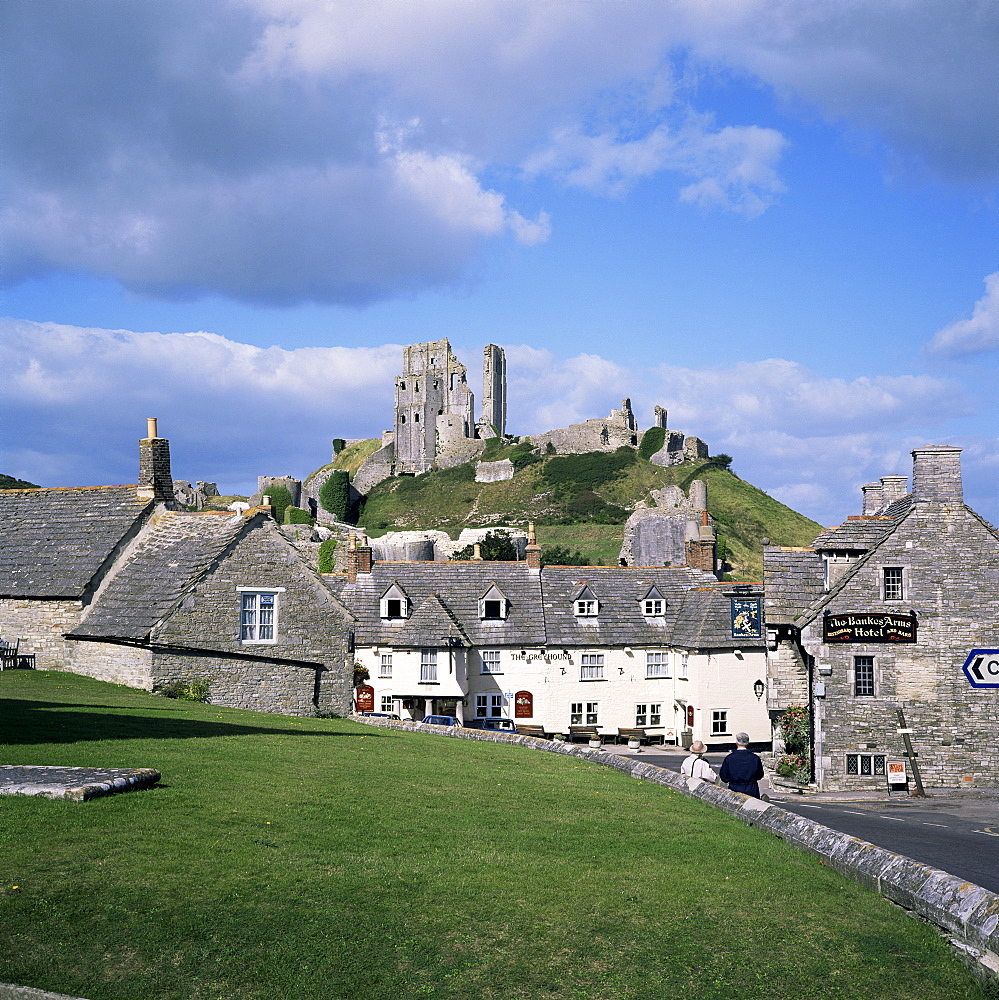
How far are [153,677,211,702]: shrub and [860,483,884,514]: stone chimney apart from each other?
28.4 m

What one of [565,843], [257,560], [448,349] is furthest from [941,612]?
[448,349]

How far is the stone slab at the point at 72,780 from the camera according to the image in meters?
10.6

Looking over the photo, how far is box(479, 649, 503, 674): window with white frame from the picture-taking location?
4897 cm

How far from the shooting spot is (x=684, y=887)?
9914mm

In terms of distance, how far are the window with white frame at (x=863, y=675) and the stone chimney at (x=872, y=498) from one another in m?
9.06

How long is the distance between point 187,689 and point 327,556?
185 feet

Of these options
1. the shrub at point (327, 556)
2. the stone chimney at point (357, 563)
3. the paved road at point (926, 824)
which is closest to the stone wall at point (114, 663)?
the paved road at point (926, 824)

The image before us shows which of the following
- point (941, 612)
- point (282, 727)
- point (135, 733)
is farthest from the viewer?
point (941, 612)

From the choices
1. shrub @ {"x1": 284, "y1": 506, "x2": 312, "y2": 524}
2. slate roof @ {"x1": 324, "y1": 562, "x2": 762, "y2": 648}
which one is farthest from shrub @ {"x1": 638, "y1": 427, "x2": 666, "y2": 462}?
slate roof @ {"x1": 324, "y1": 562, "x2": 762, "y2": 648}

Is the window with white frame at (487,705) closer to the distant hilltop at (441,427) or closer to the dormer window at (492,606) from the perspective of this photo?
the dormer window at (492,606)

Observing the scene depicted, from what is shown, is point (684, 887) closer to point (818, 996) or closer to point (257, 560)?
point (818, 996)

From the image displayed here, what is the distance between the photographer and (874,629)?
3459cm

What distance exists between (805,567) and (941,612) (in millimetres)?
5057

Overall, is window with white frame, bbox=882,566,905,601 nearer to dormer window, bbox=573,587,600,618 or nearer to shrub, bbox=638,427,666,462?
Result: dormer window, bbox=573,587,600,618
